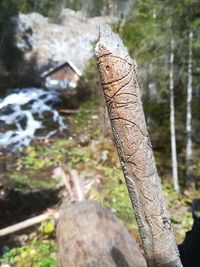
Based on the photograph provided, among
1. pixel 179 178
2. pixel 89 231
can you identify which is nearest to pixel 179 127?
pixel 179 178

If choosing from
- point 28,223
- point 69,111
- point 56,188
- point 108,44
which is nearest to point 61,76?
point 69,111

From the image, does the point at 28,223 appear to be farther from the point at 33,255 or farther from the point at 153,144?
the point at 153,144

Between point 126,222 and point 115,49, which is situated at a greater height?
point 115,49

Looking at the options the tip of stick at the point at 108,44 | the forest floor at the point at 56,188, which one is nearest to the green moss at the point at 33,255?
the forest floor at the point at 56,188

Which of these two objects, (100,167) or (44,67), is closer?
(100,167)

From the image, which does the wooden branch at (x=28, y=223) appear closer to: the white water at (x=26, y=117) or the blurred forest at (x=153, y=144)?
the blurred forest at (x=153, y=144)

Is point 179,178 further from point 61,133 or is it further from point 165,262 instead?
point 165,262
